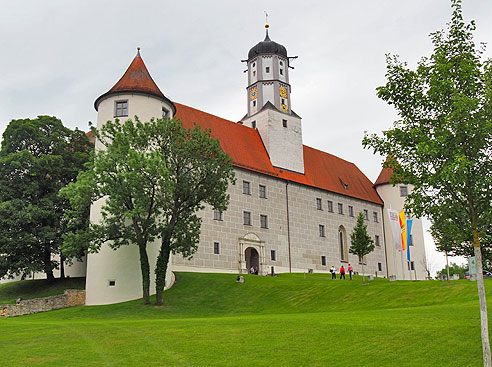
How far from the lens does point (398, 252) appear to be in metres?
→ 58.5

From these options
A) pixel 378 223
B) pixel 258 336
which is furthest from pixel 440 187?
pixel 378 223

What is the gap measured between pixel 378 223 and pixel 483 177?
48.3 m

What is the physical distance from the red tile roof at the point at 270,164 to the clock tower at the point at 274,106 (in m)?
1.27

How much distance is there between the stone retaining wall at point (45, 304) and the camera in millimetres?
29156

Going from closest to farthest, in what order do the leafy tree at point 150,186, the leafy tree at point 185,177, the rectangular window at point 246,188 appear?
the leafy tree at point 150,186 < the leafy tree at point 185,177 < the rectangular window at point 246,188

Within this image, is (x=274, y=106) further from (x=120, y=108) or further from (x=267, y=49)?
(x=120, y=108)

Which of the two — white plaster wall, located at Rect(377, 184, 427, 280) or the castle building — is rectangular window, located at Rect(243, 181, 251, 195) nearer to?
the castle building

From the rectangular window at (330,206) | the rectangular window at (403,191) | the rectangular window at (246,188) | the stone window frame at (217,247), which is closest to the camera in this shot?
the stone window frame at (217,247)

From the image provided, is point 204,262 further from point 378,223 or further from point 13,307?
point 378,223

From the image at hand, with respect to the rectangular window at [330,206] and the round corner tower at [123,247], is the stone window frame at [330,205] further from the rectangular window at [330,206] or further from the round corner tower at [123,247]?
the round corner tower at [123,247]

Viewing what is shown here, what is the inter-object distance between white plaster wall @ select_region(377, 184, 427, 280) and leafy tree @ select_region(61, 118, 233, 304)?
33341mm

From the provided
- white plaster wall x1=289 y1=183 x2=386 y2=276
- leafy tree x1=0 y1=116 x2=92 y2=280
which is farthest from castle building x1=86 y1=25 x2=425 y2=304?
leafy tree x1=0 y1=116 x2=92 y2=280

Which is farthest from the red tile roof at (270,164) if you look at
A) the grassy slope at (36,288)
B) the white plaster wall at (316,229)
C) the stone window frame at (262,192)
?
the grassy slope at (36,288)

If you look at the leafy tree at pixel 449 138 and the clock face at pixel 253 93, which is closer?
the leafy tree at pixel 449 138
